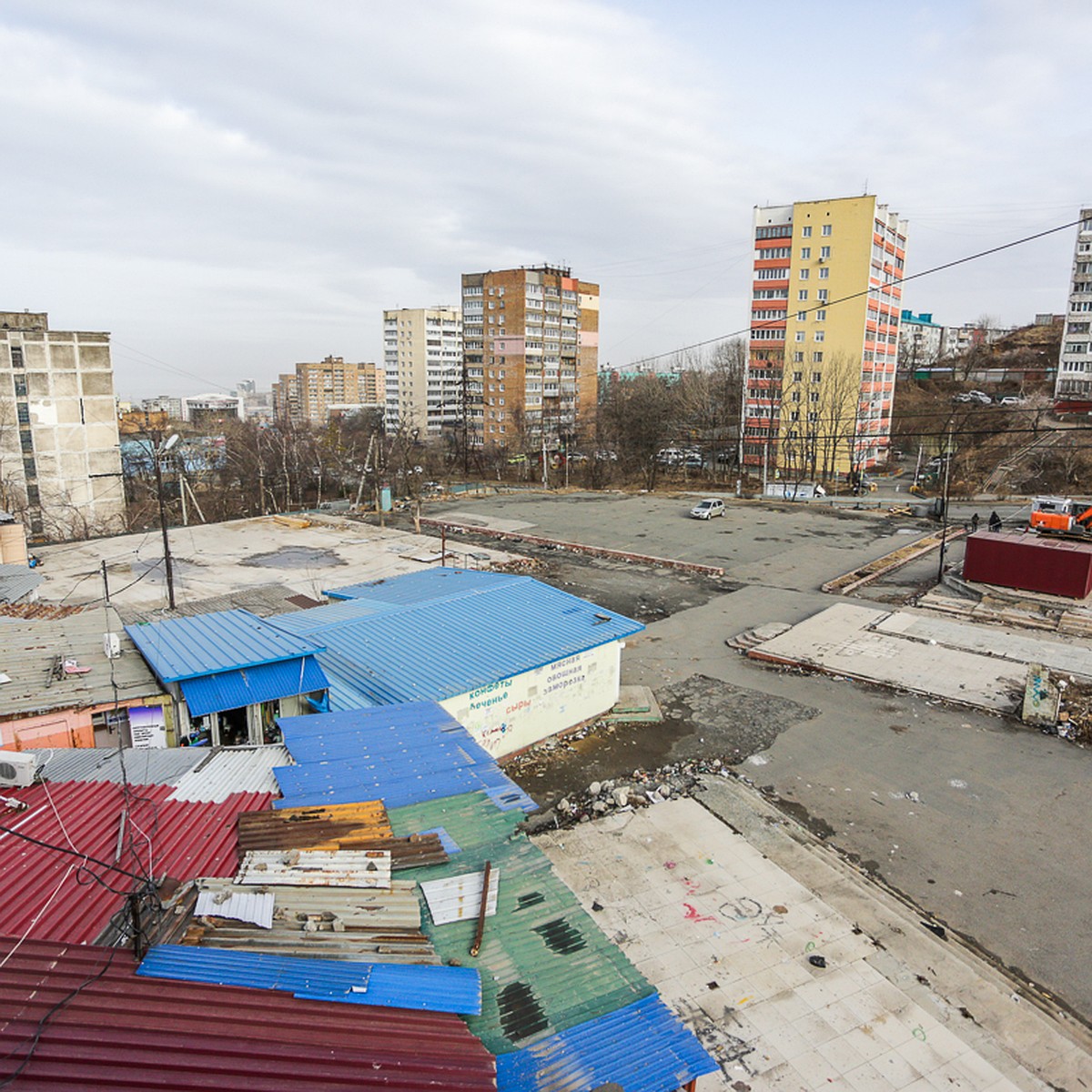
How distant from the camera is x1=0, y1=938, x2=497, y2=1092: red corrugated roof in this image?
9.41ft

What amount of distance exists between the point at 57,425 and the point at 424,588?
34.9m

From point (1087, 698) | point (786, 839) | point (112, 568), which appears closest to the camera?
point (786, 839)

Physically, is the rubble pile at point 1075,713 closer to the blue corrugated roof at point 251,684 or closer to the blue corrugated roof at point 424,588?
the blue corrugated roof at point 424,588

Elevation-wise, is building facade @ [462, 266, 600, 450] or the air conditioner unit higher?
building facade @ [462, 266, 600, 450]

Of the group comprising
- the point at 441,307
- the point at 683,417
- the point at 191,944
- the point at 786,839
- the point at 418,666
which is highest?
the point at 441,307

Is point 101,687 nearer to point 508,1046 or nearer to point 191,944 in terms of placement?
point 191,944

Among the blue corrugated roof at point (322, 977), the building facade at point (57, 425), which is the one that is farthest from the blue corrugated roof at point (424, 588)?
the building facade at point (57, 425)

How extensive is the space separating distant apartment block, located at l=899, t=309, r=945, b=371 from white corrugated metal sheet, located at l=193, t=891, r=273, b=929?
3208 inches

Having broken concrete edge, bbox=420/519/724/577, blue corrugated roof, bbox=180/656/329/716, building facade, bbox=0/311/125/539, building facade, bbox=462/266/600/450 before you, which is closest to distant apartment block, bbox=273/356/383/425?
building facade, bbox=462/266/600/450

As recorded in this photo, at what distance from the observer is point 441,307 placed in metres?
81.9

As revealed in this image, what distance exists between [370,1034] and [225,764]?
13.1 feet

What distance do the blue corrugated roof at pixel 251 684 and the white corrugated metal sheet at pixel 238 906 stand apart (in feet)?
15.6

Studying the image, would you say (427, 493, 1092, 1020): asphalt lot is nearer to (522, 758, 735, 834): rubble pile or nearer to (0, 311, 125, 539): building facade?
(522, 758, 735, 834): rubble pile

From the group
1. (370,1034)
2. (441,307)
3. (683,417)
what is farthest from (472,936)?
(441,307)
